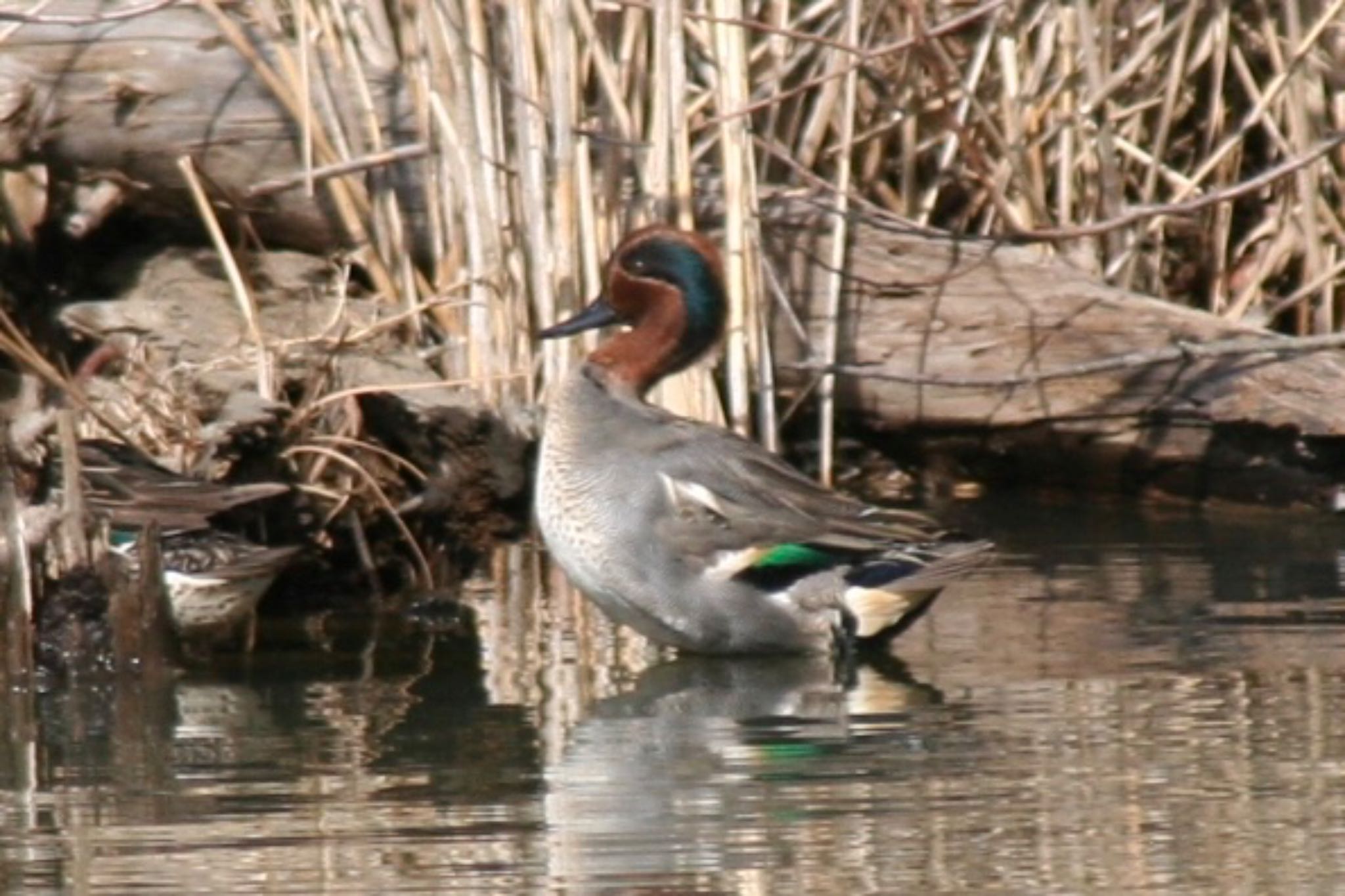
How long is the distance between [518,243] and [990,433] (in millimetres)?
1564

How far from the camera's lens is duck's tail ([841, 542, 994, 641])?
6.62 m

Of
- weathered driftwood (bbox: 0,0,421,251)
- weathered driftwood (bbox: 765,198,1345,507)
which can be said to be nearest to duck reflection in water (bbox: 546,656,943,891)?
weathered driftwood (bbox: 765,198,1345,507)

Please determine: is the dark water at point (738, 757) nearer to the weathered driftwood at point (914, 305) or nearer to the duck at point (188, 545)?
the duck at point (188, 545)

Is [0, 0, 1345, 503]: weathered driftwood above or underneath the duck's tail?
above

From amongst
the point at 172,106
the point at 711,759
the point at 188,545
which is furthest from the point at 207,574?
the point at 172,106

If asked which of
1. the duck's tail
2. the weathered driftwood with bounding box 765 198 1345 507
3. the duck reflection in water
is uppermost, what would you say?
the weathered driftwood with bounding box 765 198 1345 507

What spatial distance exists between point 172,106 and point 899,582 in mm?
2983

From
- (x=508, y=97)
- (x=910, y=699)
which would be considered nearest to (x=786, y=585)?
(x=910, y=699)

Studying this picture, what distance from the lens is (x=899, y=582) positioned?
662 cm

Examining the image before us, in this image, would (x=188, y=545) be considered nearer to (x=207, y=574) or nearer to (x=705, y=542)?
(x=207, y=574)

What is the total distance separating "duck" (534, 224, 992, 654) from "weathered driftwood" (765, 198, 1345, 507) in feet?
4.54

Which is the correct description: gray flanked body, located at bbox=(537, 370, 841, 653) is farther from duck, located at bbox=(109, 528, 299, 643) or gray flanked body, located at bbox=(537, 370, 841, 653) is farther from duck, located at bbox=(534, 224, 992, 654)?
duck, located at bbox=(109, 528, 299, 643)

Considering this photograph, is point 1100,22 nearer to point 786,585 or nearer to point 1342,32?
point 1342,32

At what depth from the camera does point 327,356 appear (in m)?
7.54
